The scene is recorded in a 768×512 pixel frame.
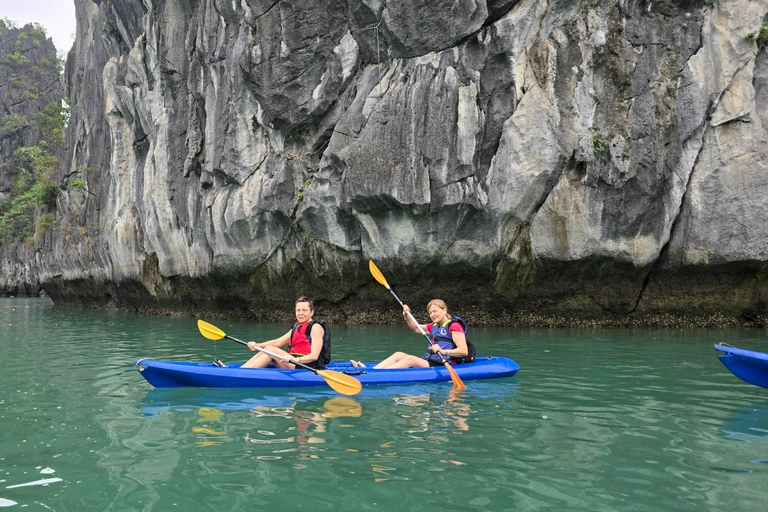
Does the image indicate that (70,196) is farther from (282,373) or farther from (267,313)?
(282,373)

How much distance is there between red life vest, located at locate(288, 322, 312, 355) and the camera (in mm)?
7375

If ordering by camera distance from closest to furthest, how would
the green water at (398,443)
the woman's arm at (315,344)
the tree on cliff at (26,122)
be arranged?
1. the green water at (398,443)
2. the woman's arm at (315,344)
3. the tree on cliff at (26,122)

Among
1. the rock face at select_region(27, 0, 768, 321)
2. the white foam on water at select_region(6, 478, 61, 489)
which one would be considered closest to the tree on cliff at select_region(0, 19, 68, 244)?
the rock face at select_region(27, 0, 768, 321)

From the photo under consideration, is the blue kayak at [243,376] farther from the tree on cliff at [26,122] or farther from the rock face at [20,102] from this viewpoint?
the rock face at [20,102]

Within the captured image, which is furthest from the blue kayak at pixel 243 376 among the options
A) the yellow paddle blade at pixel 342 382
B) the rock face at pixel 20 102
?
the rock face at pixel 20 102

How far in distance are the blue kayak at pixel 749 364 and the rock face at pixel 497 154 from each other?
7615 millimetres

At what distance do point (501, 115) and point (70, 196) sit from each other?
79.8 ft

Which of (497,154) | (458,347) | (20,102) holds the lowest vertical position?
(458,347)

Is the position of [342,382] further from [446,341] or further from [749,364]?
[749,364]

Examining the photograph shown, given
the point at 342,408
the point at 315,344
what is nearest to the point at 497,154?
the point at 315,344

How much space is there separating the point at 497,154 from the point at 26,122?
47.6 metres

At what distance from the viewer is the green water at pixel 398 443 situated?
3.43m

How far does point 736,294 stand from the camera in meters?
13.6

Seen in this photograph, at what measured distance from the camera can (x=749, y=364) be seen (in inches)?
234
